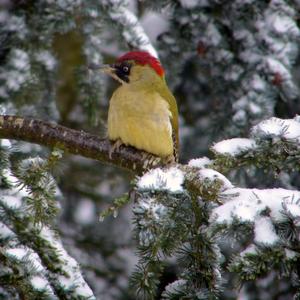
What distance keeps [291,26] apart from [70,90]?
2589 mm

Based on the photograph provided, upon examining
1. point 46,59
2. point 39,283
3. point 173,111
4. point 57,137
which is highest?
point 57,137

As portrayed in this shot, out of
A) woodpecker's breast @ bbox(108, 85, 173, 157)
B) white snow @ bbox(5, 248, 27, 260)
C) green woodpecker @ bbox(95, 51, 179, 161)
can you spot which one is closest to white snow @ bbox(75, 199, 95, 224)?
green woodpecker @ bbox(95, 51, 179, 161)

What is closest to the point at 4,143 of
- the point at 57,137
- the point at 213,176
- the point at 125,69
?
the point at 57,137

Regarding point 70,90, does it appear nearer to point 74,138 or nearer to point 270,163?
point 74,138

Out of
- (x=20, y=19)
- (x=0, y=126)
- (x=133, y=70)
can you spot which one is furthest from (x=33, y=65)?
(x=0, y=126)

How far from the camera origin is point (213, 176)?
102 inches

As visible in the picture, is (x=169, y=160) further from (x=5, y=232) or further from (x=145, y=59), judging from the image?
(x=5, y=232)

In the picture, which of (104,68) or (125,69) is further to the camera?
(125,69)

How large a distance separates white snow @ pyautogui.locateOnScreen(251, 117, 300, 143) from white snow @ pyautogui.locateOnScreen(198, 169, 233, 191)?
0.82 ft

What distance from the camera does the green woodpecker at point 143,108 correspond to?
4051 millimetres

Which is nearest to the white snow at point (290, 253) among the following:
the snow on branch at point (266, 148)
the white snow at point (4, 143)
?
the snow on branch at point (266, 148)

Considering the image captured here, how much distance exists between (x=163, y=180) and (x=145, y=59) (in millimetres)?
2053

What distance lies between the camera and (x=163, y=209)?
96.1 inches

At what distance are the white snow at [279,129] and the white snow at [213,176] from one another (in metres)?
0.25
